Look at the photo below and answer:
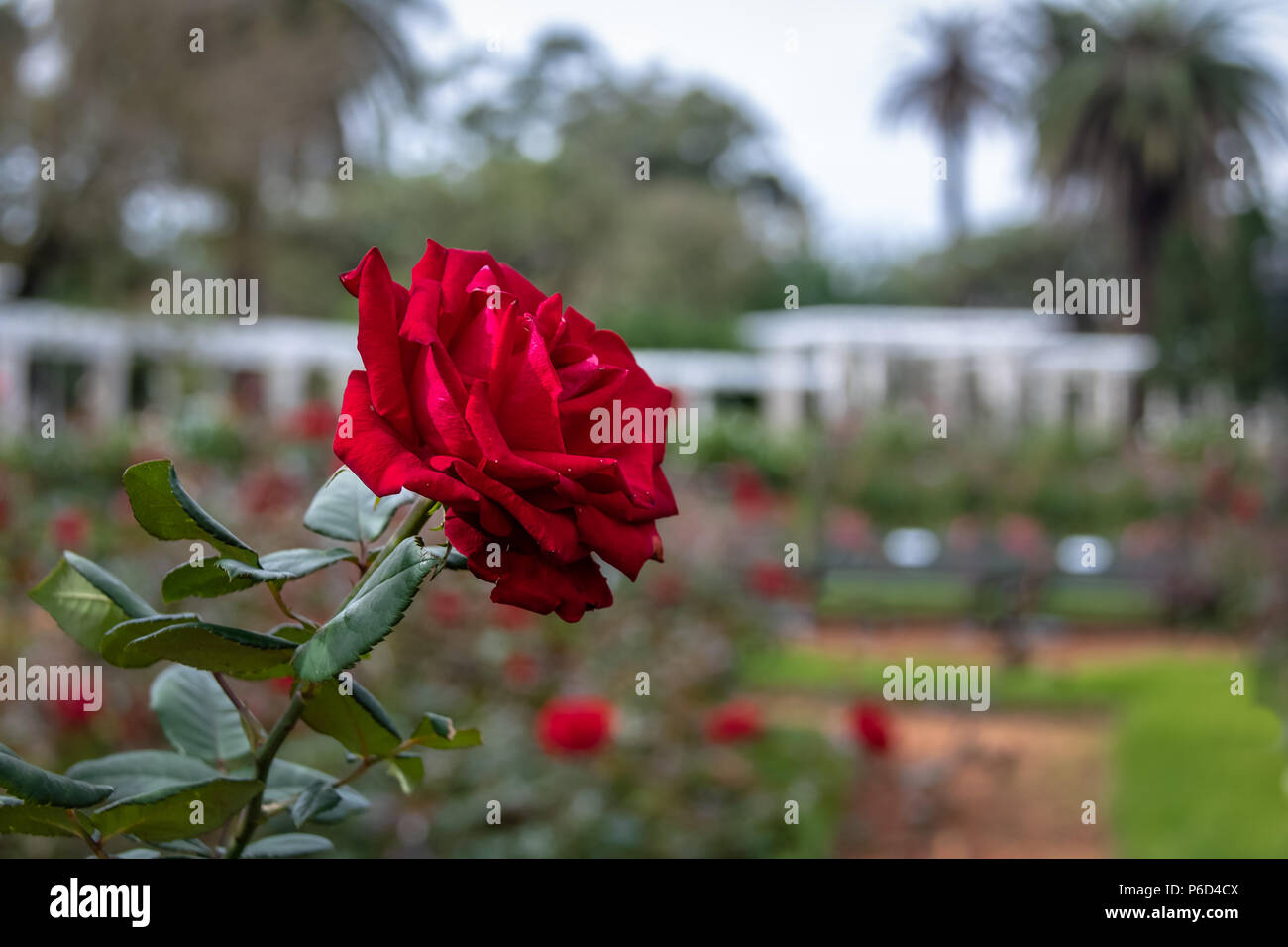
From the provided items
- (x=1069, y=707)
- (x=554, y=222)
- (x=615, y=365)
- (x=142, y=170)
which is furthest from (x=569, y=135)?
(x=615, y=365)

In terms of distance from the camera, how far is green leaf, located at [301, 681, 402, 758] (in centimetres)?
49

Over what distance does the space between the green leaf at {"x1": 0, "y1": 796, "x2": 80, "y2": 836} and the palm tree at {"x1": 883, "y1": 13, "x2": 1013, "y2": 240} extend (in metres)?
27.4

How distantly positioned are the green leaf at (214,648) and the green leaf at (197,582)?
0.03m

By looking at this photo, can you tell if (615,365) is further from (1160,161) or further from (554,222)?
(554,222)

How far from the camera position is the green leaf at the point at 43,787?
40 centimetres

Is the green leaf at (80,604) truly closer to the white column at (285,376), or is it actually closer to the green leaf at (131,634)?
the green leaf at (131,634)

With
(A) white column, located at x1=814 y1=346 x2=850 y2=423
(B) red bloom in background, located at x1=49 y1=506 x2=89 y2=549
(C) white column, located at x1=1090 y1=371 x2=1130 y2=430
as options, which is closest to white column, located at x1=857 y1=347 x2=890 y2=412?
(A) white column, located at x1=814 y1=346 x2=850 y2=423

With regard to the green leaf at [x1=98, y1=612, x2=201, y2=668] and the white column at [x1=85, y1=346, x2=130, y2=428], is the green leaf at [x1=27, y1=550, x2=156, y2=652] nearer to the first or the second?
the green leaf at [x1=98, y1=612, x2=201, y2=668]

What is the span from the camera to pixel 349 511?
1.67 feet

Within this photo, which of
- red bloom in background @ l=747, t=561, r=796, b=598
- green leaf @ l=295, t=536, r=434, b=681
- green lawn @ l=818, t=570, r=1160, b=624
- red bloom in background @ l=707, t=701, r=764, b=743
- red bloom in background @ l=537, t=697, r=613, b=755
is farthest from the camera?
green lawn @ l=818, t=570, r=1160, b=624

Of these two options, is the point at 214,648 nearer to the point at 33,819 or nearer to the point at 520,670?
the point at 33,819

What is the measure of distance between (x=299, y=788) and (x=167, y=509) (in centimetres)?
17

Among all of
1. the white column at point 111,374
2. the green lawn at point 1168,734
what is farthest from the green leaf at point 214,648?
the white column at point 111,374

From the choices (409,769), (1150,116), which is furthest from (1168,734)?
(1150,116)
